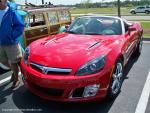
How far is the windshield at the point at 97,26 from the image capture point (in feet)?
19.8

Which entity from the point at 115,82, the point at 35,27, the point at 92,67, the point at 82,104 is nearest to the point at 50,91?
the point at 82,104

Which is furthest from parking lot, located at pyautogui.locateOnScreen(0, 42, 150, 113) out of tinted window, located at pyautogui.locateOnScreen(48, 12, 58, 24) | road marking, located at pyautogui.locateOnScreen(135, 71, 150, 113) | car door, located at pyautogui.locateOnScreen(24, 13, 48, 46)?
tinted window, located at pyautogui.locateOnScreen(48, 12, 58, 24)

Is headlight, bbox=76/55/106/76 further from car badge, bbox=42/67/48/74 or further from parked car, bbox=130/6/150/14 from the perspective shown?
parked car, bbox=130/6/150/14

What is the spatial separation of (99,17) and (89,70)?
7.89 feet

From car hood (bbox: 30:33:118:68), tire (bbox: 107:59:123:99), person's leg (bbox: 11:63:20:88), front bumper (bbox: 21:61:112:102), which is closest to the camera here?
front bumper (bbox: 21:61:112:102)

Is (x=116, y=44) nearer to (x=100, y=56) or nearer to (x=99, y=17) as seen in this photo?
(x=100, y=56)

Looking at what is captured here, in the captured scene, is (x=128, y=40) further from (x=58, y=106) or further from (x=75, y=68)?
(x=58, y=106)

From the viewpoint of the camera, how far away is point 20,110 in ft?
14.8

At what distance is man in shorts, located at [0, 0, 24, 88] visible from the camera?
16.9ft

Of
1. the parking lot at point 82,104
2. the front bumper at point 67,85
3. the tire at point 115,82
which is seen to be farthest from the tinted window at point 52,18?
the front bumper at point 67,85

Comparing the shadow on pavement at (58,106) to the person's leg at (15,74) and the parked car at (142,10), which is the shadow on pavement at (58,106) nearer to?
the person's leg at (15,74)

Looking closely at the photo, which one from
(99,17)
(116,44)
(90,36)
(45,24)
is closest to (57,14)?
(45,24)

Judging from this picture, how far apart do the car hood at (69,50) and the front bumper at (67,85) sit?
242 millimetres

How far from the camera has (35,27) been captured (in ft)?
24.1
